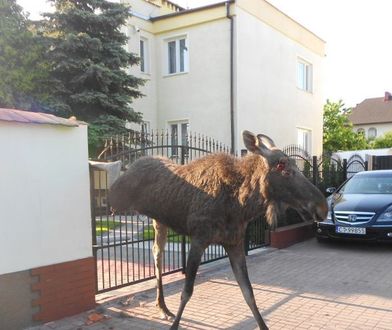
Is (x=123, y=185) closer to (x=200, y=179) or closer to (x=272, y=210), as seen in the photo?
(x=200, y=179)

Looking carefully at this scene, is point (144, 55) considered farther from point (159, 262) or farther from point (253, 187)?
point (253, 187)

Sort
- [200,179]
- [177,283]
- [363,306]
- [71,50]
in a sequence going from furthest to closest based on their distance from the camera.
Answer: [71,50] < [177,283] < [363,306] < [200,179]

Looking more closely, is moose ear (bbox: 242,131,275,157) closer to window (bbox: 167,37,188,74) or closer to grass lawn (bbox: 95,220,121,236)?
grass lawn (bbox: 95,220,121,236)

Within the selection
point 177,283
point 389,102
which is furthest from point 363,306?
point 389,102

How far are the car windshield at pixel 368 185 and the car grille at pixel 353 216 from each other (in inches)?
54.0

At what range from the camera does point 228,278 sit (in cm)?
714

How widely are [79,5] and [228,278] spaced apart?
11.8m

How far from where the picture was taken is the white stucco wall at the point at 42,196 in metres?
4.64

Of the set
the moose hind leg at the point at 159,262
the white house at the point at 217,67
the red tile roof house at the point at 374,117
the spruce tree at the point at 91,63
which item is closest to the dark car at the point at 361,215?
the moose hind leg at the point at 159,262

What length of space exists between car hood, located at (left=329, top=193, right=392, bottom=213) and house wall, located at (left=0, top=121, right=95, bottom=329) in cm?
643

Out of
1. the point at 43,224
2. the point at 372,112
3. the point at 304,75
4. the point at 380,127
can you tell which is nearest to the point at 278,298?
the point at 43,224

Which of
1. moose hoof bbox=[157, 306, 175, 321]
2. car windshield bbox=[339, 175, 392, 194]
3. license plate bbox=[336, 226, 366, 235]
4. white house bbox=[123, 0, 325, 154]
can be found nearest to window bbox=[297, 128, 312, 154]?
white house bbox=[123, 0, 325, 154]

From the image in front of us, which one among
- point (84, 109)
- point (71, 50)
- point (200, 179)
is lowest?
point (200, 179)

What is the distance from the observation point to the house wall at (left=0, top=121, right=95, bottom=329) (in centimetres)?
465
